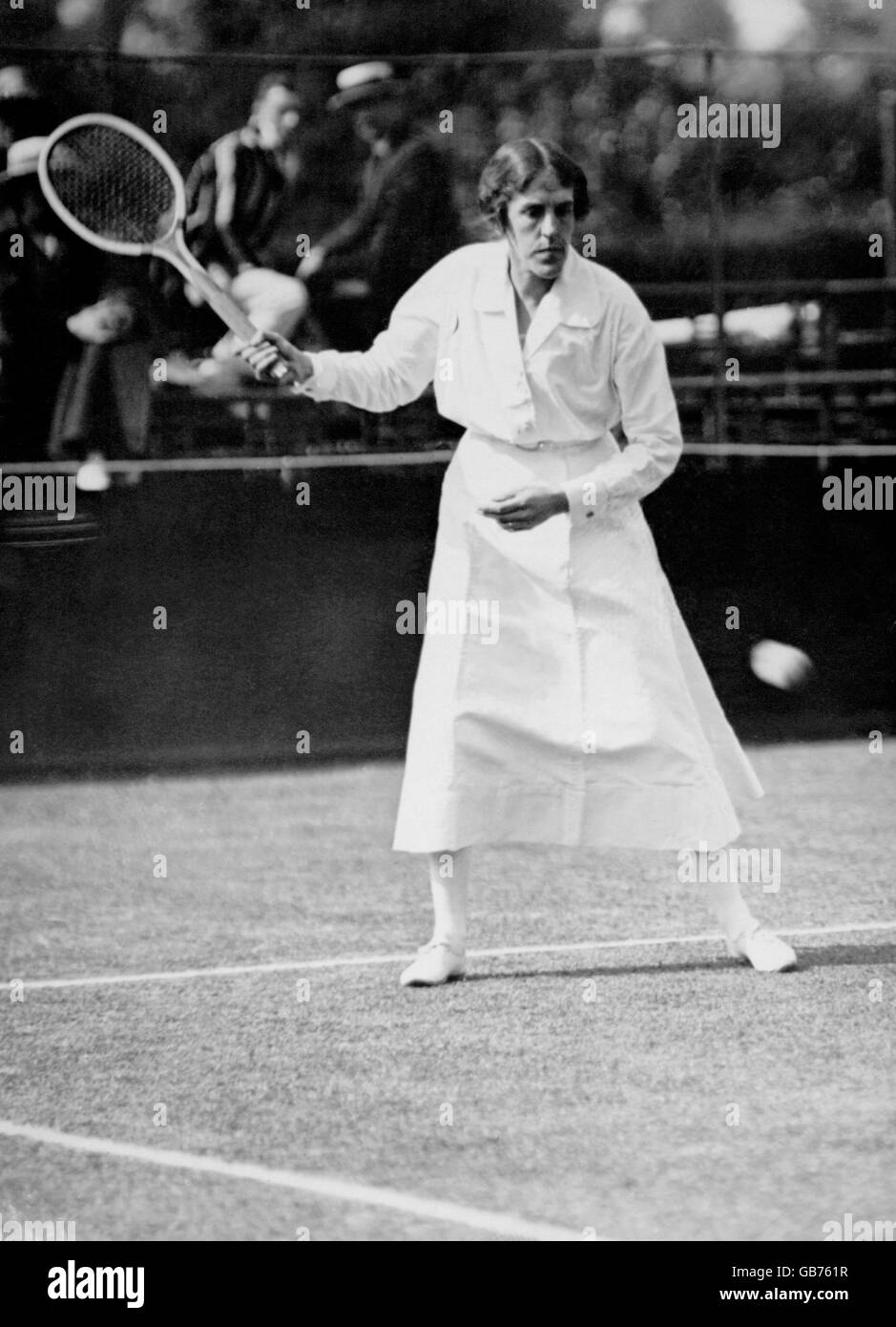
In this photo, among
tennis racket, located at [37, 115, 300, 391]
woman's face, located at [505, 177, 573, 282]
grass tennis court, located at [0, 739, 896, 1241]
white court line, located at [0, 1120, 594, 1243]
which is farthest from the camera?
tennis racket, located at [37, 115, 300, 391]

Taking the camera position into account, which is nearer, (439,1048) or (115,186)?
(439,1048)

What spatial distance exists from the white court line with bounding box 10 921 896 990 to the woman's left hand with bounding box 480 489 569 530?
4.13 ft

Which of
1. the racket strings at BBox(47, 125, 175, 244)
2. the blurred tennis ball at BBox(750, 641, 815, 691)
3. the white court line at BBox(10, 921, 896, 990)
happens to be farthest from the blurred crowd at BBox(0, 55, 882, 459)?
the white court line at BBox(10, 921, 896, 990)

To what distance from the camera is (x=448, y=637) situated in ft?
20.7

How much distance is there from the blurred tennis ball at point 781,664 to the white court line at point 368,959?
16.1ft

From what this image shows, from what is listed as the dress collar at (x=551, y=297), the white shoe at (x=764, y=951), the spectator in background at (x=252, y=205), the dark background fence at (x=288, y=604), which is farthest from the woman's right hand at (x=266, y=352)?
the spectator in background at (x=252, y=205)

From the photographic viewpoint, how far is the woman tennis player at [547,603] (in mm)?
6293

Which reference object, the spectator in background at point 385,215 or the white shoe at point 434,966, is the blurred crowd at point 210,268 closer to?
the spectator in background at point 385,215

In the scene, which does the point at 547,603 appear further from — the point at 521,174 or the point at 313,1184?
the point at 313,1184

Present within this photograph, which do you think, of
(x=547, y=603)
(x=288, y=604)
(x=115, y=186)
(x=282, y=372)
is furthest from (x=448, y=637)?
(x=288, y=604)

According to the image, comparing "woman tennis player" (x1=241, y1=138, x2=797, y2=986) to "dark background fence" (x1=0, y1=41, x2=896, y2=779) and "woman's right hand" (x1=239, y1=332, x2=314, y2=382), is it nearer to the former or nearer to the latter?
"woman's right hand" (x1=239, y1=332, x2=314, y2=382)

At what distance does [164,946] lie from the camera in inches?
277

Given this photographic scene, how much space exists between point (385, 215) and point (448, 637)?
6208 millimetres

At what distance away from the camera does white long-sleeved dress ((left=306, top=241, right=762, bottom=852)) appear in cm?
630
